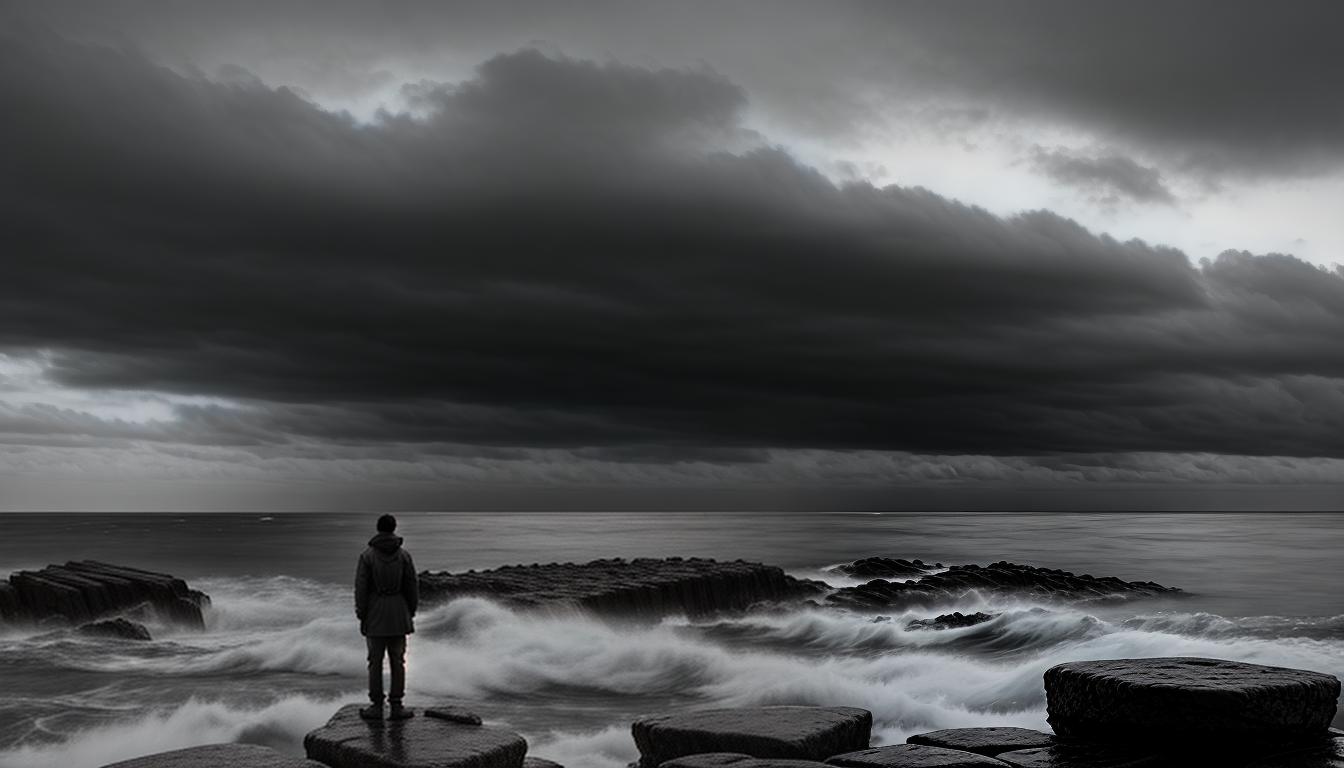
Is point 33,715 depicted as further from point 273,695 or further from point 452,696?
point 452,696

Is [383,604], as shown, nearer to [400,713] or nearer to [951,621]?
[400,713]

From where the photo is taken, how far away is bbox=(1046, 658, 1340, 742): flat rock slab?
26.7 ft

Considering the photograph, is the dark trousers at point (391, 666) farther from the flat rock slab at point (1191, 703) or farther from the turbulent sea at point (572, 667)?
the flat rock slab at point (1191, 703)

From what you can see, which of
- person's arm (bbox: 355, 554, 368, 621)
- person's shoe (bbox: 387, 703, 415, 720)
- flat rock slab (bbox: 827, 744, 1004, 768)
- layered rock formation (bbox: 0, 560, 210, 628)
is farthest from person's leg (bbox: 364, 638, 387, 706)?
layered rock formation (bbox: 0, 560, 210, 628)

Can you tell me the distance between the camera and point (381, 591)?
11508 millimetres

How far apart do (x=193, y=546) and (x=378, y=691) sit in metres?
85.9

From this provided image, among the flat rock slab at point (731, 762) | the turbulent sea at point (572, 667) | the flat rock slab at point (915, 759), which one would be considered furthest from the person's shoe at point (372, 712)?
the flat rock slab at point (915, 759)

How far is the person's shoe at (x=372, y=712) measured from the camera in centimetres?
1097

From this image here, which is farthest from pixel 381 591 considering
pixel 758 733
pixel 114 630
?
pixel 114 630

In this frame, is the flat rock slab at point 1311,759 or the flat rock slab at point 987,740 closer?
the flat rock slab at point 1311,759

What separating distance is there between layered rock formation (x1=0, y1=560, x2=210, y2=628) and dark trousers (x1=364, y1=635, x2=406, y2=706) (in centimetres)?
2122

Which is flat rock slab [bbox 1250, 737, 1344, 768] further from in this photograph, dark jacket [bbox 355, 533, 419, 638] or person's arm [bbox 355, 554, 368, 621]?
person's arm [bbox 355, 554, 368, 621]

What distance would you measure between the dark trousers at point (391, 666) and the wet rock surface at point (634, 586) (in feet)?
48.2

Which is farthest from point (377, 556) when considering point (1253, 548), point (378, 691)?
point (1253, 548)
